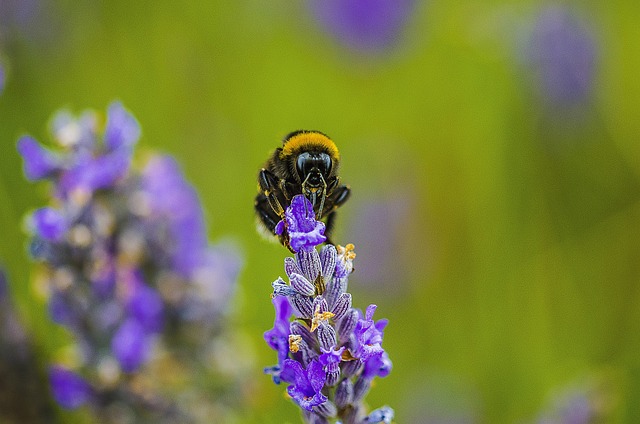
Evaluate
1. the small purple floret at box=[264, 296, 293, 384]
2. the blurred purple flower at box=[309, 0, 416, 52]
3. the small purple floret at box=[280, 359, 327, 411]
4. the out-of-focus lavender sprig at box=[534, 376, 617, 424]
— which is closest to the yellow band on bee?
the small purple floret at box=[264, 296, 293, 384]

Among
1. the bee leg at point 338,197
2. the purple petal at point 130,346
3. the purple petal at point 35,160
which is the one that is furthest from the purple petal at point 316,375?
→ the purple petal at point 35,160

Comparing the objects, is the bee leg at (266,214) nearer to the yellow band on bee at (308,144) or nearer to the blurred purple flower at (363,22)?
the yellow band on bee at (308,144)

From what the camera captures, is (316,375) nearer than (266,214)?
Yes

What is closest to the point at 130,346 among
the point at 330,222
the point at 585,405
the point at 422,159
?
the point at 330,222

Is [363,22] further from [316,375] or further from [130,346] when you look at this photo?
[316,375]

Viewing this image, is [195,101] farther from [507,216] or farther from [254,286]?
[507,216]
